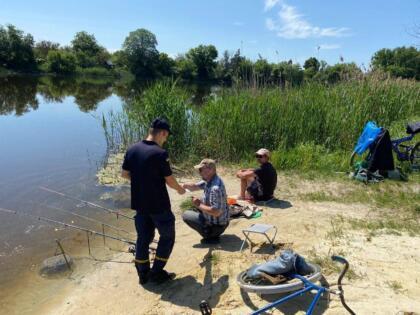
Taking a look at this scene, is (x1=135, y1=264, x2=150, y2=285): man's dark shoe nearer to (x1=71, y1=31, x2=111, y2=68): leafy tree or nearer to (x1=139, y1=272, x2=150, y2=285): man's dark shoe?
(x1=139, y1=272, x2=150, y2=285): man's dark shoe

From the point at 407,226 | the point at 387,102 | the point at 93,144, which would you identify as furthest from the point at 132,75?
the point at 407,226

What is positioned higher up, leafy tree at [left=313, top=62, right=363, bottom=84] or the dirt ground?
leafy tree at [left=313, top=62, right=363, bottom=84]

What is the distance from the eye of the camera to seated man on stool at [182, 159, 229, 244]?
5090 mm

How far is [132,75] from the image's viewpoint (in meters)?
70.5

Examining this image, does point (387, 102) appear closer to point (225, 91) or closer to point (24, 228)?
point (225, 91)

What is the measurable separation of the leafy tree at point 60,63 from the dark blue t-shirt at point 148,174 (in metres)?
63.8

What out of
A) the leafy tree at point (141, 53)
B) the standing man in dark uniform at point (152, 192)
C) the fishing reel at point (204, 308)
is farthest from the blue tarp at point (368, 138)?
the leafy tree at point (141, 53)

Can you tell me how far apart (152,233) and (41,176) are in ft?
21.9

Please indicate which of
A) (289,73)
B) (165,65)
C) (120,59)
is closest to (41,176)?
(289,73)

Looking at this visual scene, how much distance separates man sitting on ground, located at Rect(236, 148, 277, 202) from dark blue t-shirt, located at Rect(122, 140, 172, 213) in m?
3.12

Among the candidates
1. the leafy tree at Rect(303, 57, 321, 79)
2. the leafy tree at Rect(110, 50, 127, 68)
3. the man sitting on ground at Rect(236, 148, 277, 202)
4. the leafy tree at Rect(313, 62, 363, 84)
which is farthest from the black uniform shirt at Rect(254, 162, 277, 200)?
the leafy tree at Rect(110, 50, 127, 68)

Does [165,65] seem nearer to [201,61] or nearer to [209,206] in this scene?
[201,61]

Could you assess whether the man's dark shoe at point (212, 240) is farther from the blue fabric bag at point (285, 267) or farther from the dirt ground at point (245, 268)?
the blue fabric bag at point (285, 267)

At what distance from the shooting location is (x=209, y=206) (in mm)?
5172
